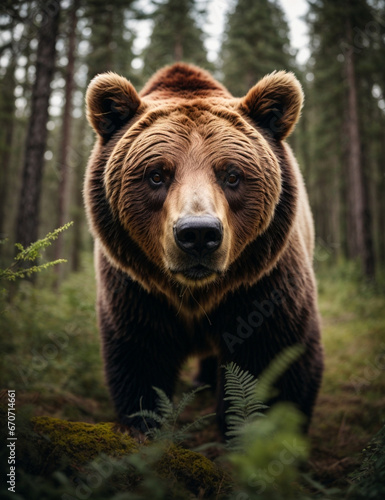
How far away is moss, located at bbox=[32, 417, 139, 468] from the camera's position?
2000 millimetres

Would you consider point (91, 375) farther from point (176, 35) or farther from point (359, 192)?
point (176, 35)

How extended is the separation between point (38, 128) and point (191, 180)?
21.0 feet

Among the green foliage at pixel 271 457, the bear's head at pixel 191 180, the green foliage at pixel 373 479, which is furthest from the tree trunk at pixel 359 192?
the green foliage at pixel 271 457

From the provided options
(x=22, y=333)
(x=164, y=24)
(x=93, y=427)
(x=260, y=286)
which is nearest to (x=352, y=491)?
(x=93, y=427)

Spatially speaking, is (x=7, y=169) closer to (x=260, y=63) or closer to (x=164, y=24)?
(x=164, y=24)

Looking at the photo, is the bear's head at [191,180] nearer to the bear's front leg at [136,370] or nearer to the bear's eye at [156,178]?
the bear's eye at [156,178]

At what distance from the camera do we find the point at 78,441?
213 centimetres

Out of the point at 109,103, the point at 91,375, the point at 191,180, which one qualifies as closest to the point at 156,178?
the point at 191,180

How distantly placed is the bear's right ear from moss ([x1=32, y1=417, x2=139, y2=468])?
8.36ft

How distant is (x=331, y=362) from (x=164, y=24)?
16.2 meters

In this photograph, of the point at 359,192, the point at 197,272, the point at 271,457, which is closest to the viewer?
the point at 271,457

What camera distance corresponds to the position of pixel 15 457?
1816 mm

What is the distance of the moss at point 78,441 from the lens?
2.00 meters

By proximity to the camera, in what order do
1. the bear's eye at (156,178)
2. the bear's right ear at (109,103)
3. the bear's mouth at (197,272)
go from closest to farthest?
the bear's mouth at (197,272)
the bear's eye at (156,178)
the bear's right ear at (109,103)
